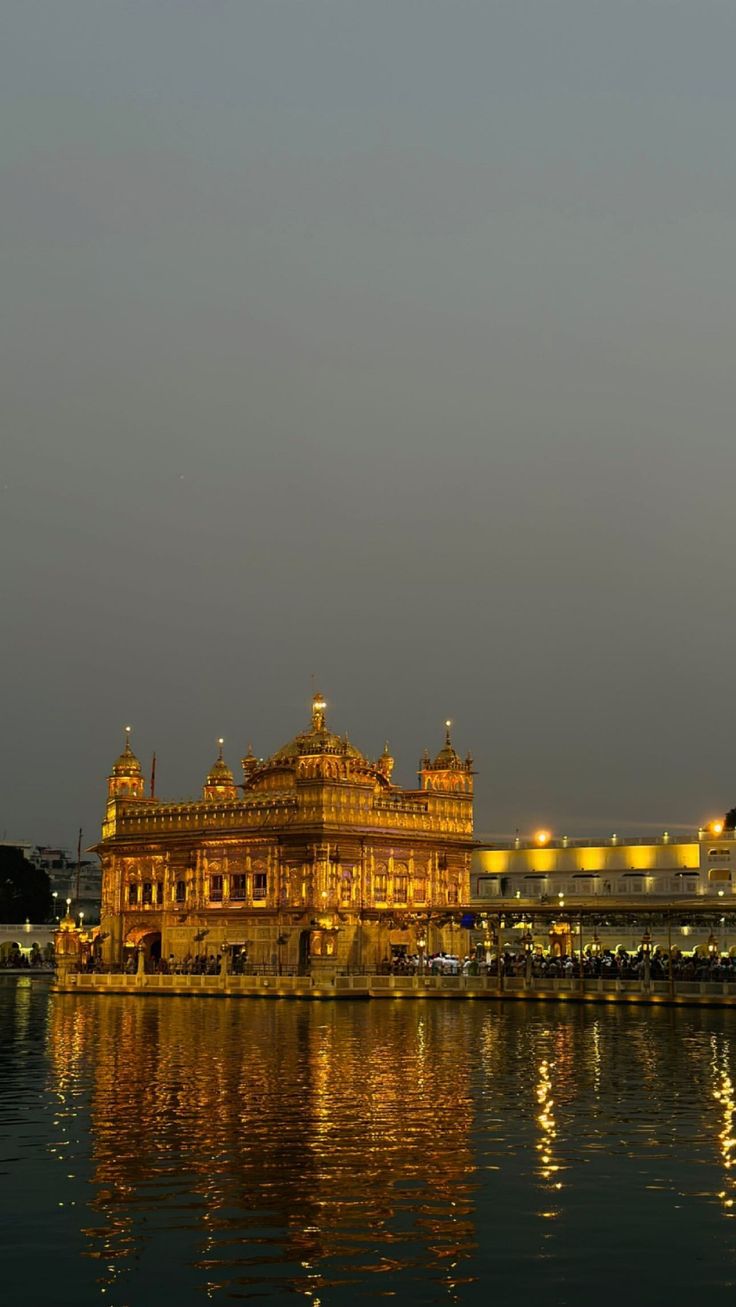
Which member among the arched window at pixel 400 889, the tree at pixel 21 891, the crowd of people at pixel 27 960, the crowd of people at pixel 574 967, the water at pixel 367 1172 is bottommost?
the water at pixel 367 1172

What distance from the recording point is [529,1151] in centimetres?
3136

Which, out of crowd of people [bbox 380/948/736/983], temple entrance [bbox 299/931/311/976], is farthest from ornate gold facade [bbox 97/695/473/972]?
crowd of people [bbox 380/948/736/983]

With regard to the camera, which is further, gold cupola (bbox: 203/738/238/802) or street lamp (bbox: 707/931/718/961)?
gold cupola (bbox: 203/738/238/802)

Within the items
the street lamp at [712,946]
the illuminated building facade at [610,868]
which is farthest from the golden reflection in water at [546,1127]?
the illuminated building facade at [610,868]

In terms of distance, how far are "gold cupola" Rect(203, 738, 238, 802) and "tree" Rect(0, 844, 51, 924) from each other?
1377 inches

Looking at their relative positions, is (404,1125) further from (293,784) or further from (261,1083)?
(293,784)

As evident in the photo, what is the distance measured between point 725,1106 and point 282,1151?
38.2 ft

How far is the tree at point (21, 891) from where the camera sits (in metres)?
145

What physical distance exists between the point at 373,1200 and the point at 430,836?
2940 inches

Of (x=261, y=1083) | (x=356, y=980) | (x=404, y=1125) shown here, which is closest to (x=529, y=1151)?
(x=404, y=1125)

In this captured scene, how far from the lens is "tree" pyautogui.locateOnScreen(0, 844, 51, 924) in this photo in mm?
144875

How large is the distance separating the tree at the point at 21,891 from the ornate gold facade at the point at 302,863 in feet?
124

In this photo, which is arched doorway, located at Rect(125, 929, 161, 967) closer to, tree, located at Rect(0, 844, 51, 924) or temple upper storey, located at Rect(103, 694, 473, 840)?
temple upper storey, located at Rect(103, 694, 473, 840)

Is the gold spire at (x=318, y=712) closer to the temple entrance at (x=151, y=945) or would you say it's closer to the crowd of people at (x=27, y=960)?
the temple entrance at (x=151, y=945)
